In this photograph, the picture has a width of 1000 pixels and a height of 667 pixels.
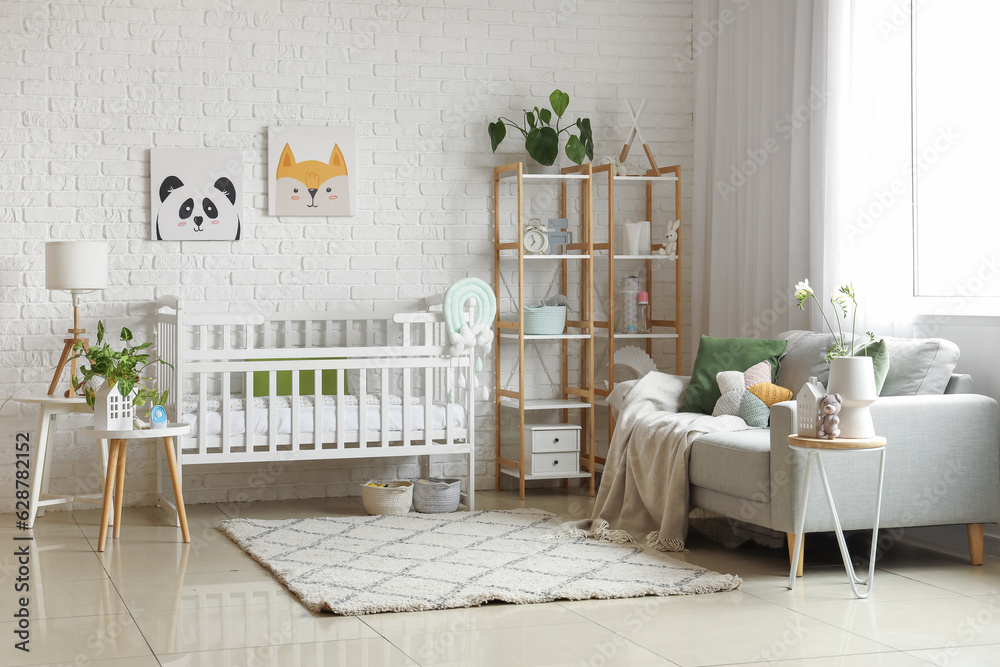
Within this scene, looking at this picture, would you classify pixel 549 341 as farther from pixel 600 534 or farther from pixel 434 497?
pixel 600 534

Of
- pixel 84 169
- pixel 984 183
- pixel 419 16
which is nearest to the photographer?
pixel 984 183

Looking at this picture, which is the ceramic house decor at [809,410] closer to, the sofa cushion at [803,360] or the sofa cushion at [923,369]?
the sofa cushion at [923,369]

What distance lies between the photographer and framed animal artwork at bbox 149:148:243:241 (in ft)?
14.4

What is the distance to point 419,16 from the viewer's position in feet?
15.5

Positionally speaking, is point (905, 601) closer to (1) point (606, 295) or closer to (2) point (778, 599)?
(2) point (778, 599)

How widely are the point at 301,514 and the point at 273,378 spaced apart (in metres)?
0.60

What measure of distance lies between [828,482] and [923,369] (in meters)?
0.54

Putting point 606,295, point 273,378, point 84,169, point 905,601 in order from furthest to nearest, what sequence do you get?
point 606,295 → point 84,169 → point 273,378 → point 905,601

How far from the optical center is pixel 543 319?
15.2 ft

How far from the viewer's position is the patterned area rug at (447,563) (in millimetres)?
2850

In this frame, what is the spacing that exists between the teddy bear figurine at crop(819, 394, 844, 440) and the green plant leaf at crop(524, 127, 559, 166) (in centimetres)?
214

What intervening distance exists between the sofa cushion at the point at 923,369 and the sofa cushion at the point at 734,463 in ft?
1.42

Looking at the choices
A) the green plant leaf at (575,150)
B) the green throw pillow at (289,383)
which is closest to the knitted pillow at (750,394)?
the green plant leaf at (575,150)

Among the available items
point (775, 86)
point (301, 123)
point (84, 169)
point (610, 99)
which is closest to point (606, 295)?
point (610, 99)
